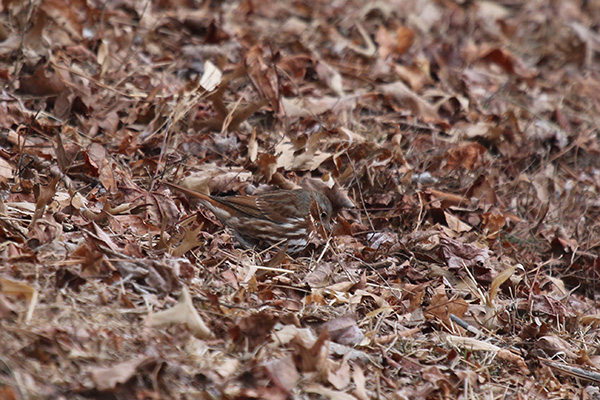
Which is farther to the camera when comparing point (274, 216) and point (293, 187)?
point (293, 187)

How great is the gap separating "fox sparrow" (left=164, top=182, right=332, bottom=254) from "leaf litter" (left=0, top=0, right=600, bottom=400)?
139 mm

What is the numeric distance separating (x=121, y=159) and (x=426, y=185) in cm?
278

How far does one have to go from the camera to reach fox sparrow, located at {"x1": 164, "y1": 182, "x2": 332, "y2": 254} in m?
5.38

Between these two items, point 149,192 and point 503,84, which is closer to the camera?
point 149,192

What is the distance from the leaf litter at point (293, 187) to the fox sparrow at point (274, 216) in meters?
0.14

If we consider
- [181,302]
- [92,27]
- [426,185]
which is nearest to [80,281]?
[181,302]

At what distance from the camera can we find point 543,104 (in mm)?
8383

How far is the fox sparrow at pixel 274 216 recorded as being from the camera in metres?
5.38

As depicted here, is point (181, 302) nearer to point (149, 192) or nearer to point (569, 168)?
point (149, 192)

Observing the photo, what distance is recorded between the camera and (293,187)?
5.95 metres

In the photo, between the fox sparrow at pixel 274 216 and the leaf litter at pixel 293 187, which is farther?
the fox sparrow at pixel 274 216

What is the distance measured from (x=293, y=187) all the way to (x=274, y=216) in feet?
1.75

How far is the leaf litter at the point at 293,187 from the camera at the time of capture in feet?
12.2

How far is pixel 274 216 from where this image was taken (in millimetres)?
5504
